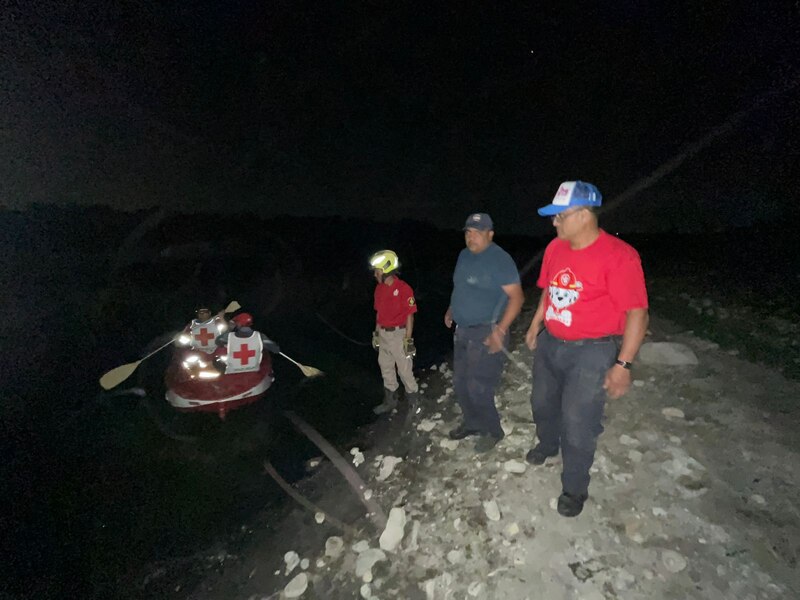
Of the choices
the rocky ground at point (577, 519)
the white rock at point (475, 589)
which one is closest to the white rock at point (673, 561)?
the rocky ground at point (577, 519)

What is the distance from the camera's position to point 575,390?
9.91 feet

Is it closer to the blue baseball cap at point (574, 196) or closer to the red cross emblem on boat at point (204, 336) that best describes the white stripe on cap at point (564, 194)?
the blue baseball cap at point (574, 196)

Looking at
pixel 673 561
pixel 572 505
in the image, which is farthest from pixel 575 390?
pixel 673 561

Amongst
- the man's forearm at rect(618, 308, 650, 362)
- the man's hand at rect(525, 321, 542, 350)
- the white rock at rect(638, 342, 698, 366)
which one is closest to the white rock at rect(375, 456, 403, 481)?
the man's hand at rect(525, 321, 542, 350)

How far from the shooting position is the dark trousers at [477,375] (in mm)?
3986

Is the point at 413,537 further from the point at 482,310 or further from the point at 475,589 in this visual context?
the point at 482,310

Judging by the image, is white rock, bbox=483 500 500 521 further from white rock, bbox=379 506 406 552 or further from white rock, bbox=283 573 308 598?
white rock, bbox=283 573 308 598

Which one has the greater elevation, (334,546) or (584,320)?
(584,320)

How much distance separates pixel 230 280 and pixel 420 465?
2222 cm

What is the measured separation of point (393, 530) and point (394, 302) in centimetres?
278

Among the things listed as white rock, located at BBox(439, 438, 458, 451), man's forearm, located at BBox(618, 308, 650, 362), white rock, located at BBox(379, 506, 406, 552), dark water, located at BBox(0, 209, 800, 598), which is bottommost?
dark water, located at BBox(0, 209, 800, 598)

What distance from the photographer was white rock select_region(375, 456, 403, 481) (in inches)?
181

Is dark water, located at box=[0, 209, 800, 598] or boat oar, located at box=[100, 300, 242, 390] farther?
boat oar, located at box=[100, 300, 242, 390]

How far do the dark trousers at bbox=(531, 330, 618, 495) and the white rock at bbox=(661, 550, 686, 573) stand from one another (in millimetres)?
604
